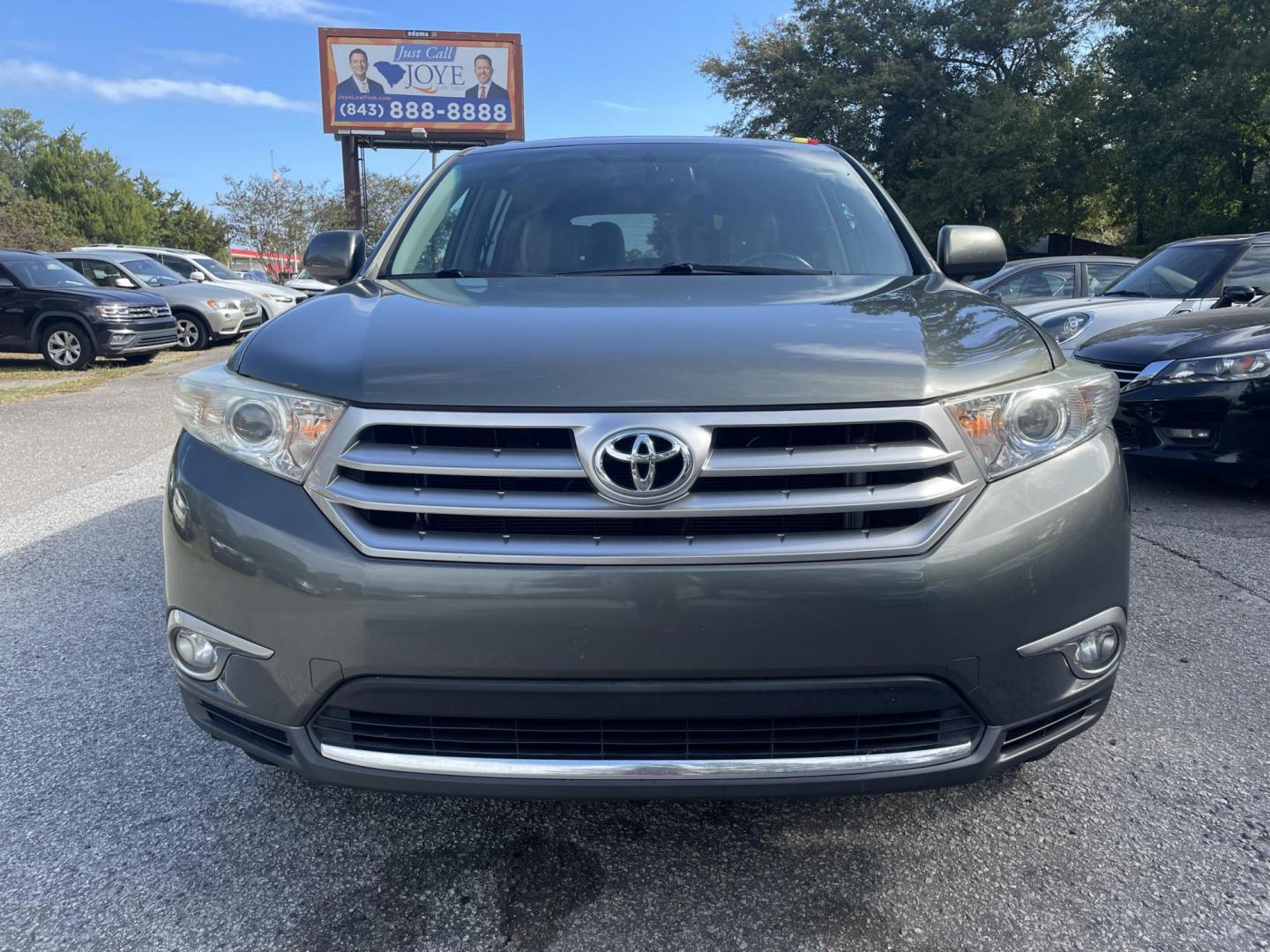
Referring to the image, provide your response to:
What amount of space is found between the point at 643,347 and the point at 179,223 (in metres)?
64.0

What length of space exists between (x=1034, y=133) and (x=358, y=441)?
27502 mm

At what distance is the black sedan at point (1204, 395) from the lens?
4.98 meters

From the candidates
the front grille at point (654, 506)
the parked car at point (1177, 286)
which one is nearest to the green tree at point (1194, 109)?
the parked car at point (1177, 286)

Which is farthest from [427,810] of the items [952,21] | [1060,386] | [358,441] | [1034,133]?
[952,21]

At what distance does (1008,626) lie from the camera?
1.71m

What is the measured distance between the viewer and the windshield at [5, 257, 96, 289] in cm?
1277

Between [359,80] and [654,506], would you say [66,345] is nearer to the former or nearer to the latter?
[654,506]

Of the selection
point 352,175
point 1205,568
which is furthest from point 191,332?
point 352,175

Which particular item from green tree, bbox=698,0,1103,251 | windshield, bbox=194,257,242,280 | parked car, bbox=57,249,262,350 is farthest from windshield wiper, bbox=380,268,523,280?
green tree, bbox=698,0,1103,251

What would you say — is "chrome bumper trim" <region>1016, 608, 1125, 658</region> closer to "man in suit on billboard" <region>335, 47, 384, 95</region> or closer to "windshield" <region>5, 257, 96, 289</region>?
"windshield" <region>5, 257, 96, 289</region>

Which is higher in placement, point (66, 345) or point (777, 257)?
point (777, 257)

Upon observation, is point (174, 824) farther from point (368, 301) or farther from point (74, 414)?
point (74, 414)

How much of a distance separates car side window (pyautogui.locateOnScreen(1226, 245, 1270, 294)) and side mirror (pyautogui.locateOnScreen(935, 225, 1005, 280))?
17.1 feet

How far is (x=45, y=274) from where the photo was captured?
13.0 metres
